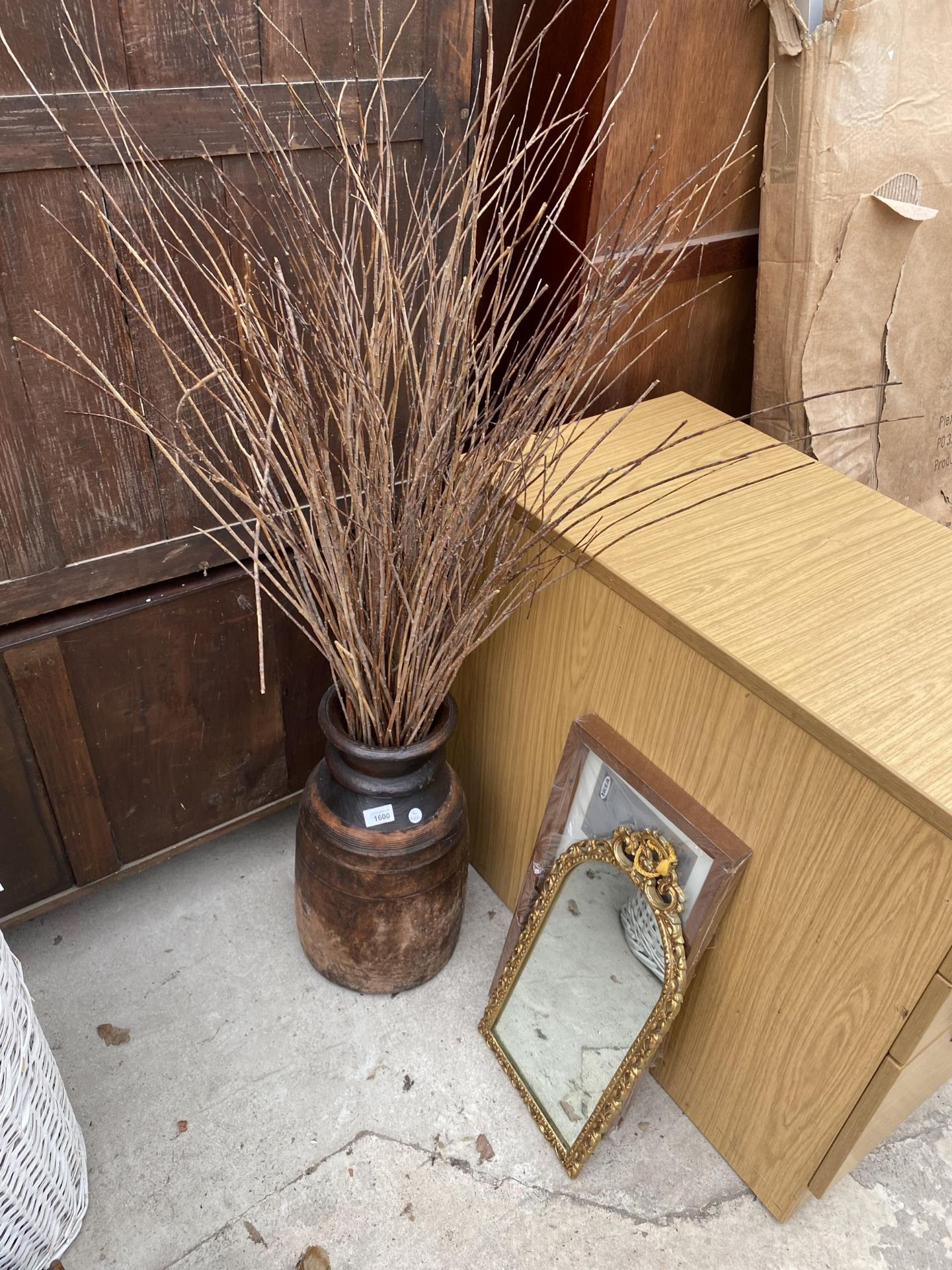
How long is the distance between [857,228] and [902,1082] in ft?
4.36

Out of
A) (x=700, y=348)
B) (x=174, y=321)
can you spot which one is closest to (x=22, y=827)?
(x=174, y=321)

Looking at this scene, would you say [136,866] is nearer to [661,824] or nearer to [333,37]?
[661,824]

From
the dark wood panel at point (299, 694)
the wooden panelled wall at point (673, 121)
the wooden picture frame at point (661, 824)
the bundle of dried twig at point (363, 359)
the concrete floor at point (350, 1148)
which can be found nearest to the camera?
the bundle of dried twig at point (363, 359)

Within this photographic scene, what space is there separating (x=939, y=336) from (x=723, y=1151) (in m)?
1.53

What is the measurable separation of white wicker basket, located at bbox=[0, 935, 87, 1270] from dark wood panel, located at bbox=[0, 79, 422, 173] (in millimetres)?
888

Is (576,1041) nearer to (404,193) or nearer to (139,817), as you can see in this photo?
(139,817)

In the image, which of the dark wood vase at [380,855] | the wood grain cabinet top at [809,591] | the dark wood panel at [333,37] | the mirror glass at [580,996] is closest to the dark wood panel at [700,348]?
the wood grain cabinet top at [809,591]

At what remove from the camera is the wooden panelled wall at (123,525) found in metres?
1.01

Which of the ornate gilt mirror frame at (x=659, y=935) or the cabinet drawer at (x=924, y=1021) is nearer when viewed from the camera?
the cabinet drawer at (x=924, y=1021)

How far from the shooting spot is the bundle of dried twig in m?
1.03

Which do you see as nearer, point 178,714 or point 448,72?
point 448,72

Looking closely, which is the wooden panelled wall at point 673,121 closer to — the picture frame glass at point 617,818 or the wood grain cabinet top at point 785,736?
the wood grain cabinet top at point 785,736

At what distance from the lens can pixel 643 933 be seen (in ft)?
4.17

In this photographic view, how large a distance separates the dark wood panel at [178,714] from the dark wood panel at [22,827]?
0.28 ft
